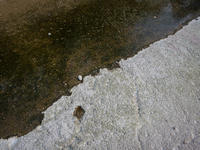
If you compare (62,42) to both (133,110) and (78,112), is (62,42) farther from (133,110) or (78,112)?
(133,110)

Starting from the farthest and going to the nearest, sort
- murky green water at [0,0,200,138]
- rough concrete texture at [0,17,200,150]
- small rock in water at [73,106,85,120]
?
1. murky green water at [0,0,200,138]
2. small rock in water at [73,106,85,120]
3. rough concrete texture at [0,17,200,150]

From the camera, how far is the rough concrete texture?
70.7 inches

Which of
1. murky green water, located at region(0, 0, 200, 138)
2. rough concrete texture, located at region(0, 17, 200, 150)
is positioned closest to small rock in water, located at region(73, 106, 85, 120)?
rough concrete texture, located at region(0, 17, 200, 150)

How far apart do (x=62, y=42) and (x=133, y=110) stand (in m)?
1.70

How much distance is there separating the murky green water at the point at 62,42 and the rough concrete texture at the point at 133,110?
0.60ft

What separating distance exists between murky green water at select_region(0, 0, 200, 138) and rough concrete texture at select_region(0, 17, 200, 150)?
0.18m

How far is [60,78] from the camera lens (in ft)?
7.75

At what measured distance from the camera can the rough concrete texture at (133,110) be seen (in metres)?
1.80

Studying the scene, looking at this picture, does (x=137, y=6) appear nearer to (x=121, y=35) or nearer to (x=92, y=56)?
(x=121, y=35)

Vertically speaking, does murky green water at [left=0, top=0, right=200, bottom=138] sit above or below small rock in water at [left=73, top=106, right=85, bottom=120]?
above

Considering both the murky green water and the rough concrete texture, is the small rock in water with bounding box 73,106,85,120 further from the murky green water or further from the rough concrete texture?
the murky green water

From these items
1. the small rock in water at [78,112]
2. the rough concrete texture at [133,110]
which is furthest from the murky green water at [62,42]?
the small rock in water at [78,112]

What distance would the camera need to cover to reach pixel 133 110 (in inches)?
78.7

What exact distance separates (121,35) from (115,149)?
1923mm
